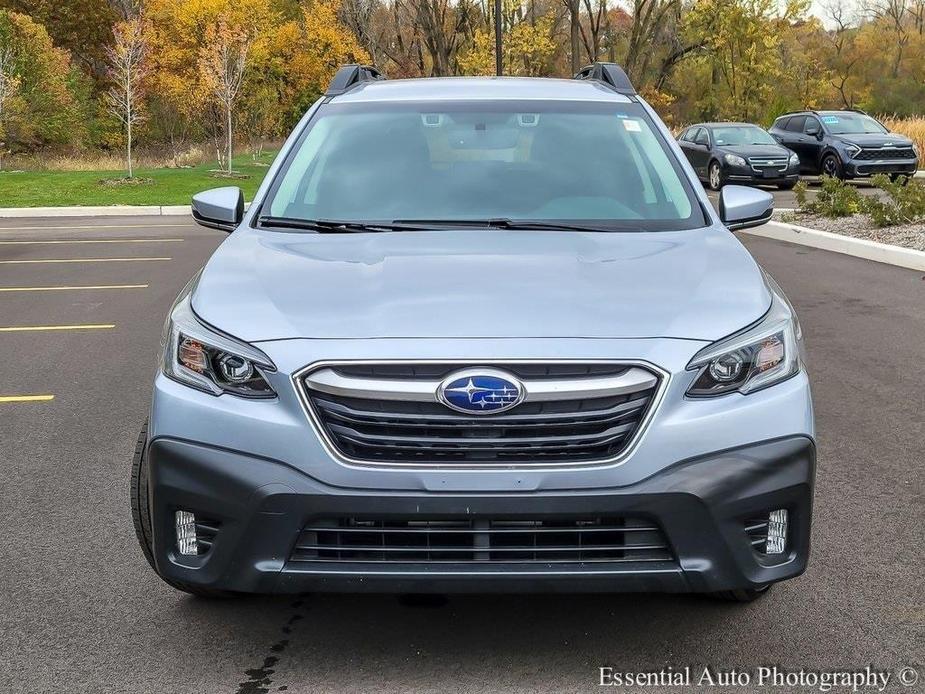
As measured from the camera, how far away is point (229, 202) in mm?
4691

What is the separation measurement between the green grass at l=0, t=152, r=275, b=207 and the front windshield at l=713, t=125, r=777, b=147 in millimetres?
11283

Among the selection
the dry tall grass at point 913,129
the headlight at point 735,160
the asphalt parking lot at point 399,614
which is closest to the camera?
the asphalt parking lot at point 399,614

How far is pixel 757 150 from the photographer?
25672 mm

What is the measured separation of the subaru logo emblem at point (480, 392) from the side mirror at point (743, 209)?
1.88m

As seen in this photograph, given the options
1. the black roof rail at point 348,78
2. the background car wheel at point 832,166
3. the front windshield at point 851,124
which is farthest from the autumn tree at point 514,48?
the black roof rail at point 348,78

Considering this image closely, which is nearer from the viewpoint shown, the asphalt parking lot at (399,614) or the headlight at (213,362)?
the headlight at (213,362)

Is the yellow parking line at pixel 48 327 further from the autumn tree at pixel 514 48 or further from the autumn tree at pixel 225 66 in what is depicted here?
the autumn tree at pixel 514 48

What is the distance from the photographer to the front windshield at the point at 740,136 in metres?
26.4

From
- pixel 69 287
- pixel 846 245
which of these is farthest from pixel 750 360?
pixel 846 245

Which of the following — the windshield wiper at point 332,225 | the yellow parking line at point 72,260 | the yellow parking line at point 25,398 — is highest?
the windshield wiper at point 332,225

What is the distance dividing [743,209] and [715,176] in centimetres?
2238

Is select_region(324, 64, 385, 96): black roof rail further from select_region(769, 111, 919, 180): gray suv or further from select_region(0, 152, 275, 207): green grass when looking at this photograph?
select_region(769, 111, 919, 180): gray suv

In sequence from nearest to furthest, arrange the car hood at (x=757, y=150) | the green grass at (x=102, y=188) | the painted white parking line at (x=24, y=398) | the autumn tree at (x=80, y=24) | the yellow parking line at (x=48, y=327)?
the painted white parking line at (x=24, y=398) → the yellow parking line at (x=48, y=327) → the car hood at (x=757, y=150) → the green grass at (x=102, y=188) → the autumn tree at (x=80, y=24)

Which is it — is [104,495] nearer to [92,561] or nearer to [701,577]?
[92,561]
